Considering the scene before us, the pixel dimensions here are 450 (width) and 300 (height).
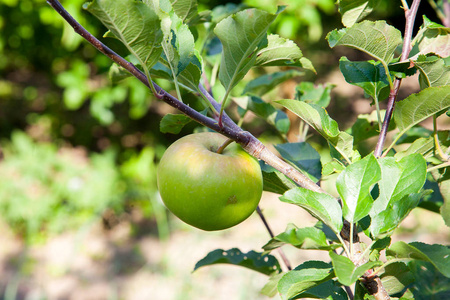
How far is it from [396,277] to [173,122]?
0.37m

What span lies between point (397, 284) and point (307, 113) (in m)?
0.28

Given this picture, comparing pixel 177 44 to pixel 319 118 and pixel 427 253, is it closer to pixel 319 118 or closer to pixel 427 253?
pixel 319 118

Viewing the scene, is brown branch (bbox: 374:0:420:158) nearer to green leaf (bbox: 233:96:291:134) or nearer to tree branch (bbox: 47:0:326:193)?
tree branch (bbox: 47:0:326:193)

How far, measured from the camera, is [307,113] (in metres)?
0.51

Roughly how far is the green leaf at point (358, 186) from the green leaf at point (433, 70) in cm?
15

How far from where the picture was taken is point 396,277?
1.81 feet

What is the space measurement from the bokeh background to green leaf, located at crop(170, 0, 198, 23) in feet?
4.55

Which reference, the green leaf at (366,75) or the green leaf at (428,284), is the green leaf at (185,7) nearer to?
the green leaf at (366,75)

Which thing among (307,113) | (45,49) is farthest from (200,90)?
(45,49)

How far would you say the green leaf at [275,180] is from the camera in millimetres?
569

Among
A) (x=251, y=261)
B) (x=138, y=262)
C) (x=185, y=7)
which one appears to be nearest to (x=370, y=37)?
(x=185, y=7)

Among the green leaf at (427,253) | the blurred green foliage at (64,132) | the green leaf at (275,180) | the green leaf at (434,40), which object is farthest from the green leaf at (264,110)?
the blurred green foliage at (64,132)

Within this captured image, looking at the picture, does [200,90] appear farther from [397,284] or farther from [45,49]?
[45,49]

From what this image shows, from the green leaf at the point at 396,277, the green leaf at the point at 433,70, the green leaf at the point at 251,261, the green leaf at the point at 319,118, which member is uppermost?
the green leaf at the point at 433,70
